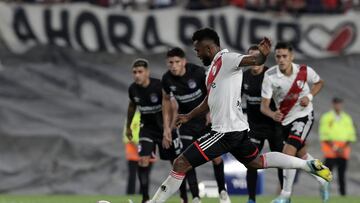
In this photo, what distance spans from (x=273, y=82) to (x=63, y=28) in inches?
360

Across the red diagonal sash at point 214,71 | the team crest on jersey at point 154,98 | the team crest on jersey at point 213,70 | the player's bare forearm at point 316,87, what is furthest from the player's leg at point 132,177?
the team crest on jersey at point 213,70

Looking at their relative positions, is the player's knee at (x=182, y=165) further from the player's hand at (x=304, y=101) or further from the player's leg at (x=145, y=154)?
the player's leg at (x=145, y=154)

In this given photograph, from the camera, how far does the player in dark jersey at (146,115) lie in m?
16.4

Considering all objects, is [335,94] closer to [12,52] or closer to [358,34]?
[358,34]

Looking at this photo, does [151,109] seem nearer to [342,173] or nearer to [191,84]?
[191,84]

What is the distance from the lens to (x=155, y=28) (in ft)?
79.5

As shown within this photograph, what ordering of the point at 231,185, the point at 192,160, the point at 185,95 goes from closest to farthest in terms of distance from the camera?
the point at 192,160 → the point at 185,95 → the point at 231,185

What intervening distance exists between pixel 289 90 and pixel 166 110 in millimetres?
1755

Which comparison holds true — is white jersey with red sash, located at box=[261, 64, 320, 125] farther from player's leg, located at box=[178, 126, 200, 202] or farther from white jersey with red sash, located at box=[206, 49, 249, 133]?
white jersey with red sash, located at box=[206, 49, 249, 133]

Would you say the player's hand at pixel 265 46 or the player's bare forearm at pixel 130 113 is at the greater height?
the player's hand at pixel 265 46

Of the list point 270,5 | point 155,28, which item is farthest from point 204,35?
point 270,5

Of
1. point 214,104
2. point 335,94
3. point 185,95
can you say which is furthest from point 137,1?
point 214,104

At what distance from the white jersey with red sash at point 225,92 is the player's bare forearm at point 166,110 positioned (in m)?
3.00

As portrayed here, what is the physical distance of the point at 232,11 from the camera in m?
24.5
